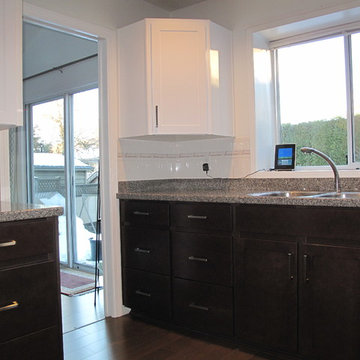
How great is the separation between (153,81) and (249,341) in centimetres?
171

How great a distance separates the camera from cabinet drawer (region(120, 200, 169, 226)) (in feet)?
8.49

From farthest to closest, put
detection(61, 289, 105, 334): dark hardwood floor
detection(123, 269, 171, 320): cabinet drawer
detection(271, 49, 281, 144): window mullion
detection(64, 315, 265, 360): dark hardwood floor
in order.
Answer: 1. detection(271, 49, 281, 144): window mullion
2. detection(61, 289, 105, 334): dark hardwood floor
3. detection(123, 269, 171, 320): cabinet drawer
4. detection(64, 315, 265, 360): dark hardwood floor

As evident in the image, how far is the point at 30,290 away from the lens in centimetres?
169

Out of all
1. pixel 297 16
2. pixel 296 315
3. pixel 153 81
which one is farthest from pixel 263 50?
pixel 296 315

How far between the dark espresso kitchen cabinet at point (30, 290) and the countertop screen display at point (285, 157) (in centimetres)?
169

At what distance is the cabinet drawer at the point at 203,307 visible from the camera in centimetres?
232

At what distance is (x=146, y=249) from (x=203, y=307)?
0.55m

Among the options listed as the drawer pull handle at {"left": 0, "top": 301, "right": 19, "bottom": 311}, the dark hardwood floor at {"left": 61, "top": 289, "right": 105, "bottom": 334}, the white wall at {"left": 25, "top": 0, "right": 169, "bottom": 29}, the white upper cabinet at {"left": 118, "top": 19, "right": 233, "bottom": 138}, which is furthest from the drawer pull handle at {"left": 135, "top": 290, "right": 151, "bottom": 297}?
the white wall at {"left": 25, "top": 0, "right": 169, "bottom": 29}

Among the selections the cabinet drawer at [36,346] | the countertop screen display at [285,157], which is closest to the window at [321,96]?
the countertop screen display at [285,157]

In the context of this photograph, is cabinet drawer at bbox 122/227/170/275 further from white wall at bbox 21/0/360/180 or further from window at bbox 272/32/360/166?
window at bbox 272/32/360/166

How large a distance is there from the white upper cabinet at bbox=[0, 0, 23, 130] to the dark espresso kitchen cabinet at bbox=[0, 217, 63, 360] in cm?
56

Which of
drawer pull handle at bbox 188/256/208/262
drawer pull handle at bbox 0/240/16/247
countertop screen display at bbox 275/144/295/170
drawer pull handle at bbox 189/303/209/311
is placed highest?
countertop screen display at bbox 275/144/295/170

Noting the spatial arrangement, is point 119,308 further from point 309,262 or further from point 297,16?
point 297,16

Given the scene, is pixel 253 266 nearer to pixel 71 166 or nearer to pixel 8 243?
pixel 8 243
